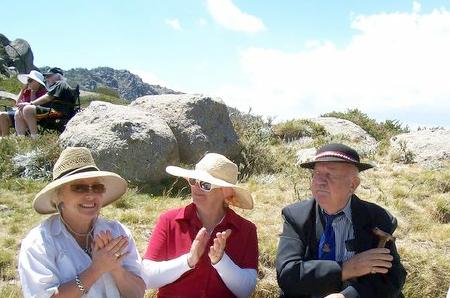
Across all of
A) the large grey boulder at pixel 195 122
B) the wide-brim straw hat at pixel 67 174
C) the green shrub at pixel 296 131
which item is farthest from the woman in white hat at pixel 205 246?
the green shrub at pixel 296 131

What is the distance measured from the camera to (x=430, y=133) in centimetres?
960

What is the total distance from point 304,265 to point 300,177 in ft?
13.6

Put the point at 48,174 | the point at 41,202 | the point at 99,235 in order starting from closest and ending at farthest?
the point at 99,235 → the point at 41,202 → the point at 48,174

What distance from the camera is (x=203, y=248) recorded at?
11.0ft

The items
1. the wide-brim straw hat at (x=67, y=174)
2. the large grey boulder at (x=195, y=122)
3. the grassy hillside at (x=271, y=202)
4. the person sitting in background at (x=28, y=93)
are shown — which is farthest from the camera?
the person sitting in background at (x=28, y=93)

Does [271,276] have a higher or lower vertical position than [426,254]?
lower

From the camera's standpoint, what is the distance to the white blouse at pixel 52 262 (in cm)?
281

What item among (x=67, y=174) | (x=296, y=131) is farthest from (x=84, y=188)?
(x=296, y=131)

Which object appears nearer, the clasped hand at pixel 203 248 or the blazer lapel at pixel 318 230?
the clasped hand at pixel 203 248

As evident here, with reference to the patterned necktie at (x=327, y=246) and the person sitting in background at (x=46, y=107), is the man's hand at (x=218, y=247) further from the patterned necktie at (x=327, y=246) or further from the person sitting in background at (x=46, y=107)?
the person sitting in background at (x=46, y=107)

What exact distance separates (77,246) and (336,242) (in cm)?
166

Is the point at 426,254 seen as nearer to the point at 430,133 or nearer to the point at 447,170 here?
the point at 447,170

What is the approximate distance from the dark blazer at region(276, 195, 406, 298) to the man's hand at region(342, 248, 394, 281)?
53 millimetres

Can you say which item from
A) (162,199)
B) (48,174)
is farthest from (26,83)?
(162,199)
